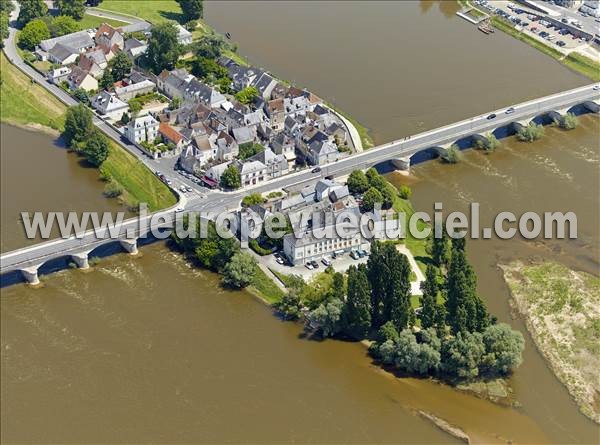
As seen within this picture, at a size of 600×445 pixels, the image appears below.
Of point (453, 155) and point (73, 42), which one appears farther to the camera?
point (73, 42)

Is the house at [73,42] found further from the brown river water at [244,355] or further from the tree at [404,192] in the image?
the tree at [404,192]

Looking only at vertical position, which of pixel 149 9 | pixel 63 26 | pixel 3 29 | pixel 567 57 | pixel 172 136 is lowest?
pixel 172 136

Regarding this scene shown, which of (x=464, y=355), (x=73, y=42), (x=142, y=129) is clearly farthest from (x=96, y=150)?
(x=464, y=355)

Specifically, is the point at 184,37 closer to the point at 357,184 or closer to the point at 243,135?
the point at 243,135

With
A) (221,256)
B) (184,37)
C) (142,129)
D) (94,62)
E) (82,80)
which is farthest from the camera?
(184,37)

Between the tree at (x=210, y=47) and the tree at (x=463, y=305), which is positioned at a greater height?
the tree at (x=210, y=47)

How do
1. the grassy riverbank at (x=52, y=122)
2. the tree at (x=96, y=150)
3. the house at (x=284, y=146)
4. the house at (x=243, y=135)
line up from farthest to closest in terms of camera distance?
the house at (x=243, y=135)
the house at (x=284, y=146)
the tree at (x=96, y=150)
the grassy riverbank at (x=52, y=122)

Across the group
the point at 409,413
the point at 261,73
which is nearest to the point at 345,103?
the point at 261,73

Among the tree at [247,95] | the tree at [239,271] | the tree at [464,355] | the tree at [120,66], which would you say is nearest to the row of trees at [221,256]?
the tree at [239,271]
